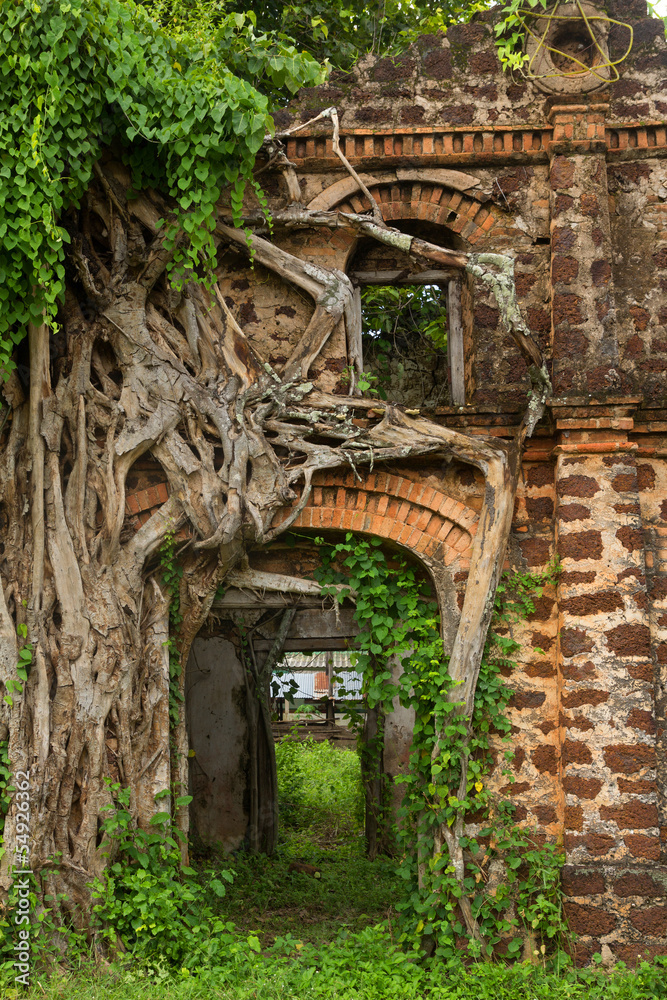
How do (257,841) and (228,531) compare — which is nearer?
(228,531)

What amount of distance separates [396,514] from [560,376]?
4.59 ft

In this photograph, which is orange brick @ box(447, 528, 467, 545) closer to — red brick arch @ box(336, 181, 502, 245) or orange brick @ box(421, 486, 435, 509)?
orange brick @ box(421, 486, 435, 509)

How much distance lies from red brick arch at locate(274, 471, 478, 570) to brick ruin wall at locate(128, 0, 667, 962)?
0.5 inches

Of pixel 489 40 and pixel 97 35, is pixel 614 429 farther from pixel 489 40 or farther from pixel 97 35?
pixel 97 35

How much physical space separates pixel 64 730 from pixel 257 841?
5.05 metres

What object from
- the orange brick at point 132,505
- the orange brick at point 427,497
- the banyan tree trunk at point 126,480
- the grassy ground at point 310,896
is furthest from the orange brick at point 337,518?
the grassy ground at point 310,896

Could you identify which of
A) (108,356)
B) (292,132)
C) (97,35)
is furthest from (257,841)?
(97,35)

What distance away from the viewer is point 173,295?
5586mm

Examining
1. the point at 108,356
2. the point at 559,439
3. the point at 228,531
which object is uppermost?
the point at 108,356

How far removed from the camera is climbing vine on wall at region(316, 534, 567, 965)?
17.1ft

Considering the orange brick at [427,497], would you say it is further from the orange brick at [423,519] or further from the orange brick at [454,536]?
the orange brick at [454,536]

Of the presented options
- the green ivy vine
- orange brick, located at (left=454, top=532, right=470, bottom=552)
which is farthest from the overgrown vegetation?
orange brick, located at (left=454, top=532, right=470, bottom=552)

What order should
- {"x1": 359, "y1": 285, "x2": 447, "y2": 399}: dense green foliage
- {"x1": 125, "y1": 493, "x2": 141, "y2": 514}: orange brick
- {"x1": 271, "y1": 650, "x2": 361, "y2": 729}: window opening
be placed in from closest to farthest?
{"x1": 125, "y1": 493, "x2": 141, "y2": 514}: orange brick → {"x1": 359, "y1": 285, "x2": 447, "y2": 399}: dense green foliage → {"x1": 271, "y1": 650, "x2": 361, "y2": 729}: window opening

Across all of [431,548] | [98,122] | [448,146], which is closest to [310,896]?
[431,548]
